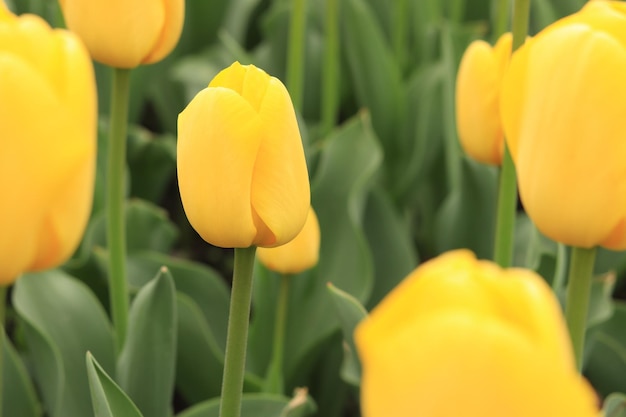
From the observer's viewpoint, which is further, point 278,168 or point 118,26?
point 118,26

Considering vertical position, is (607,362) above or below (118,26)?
below

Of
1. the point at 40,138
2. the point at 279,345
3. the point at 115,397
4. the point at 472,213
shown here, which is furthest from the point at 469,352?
the point at 472,213

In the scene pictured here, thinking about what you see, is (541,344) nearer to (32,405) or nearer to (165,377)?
(165,377)

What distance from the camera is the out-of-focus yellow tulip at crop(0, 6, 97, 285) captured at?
0.51 meters

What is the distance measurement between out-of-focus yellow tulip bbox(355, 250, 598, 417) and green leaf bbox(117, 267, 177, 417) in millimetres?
595

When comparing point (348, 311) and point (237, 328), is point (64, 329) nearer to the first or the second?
point (348, 311)

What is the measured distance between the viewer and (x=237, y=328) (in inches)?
28.7

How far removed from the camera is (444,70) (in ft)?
5.72

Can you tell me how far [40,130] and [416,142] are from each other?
136cm

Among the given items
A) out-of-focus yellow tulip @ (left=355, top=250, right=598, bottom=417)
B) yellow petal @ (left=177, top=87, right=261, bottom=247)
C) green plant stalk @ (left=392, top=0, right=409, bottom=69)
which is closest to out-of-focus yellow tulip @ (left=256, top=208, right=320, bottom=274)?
yellow petal @ (left=177, top=87, right=261, bottom=247)

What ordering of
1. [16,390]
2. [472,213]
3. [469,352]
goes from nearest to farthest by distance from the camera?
[469,352]
[16,390]
[472,213]

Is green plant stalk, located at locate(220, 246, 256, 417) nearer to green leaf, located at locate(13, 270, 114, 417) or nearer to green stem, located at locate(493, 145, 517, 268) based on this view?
green stem, located at locate(493, 145, 517, 268)

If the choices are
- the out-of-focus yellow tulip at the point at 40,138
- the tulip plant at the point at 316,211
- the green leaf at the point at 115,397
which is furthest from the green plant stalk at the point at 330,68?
the out-of-focus yellow tulip at the point at 40,138

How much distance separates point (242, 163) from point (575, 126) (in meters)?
0.21
